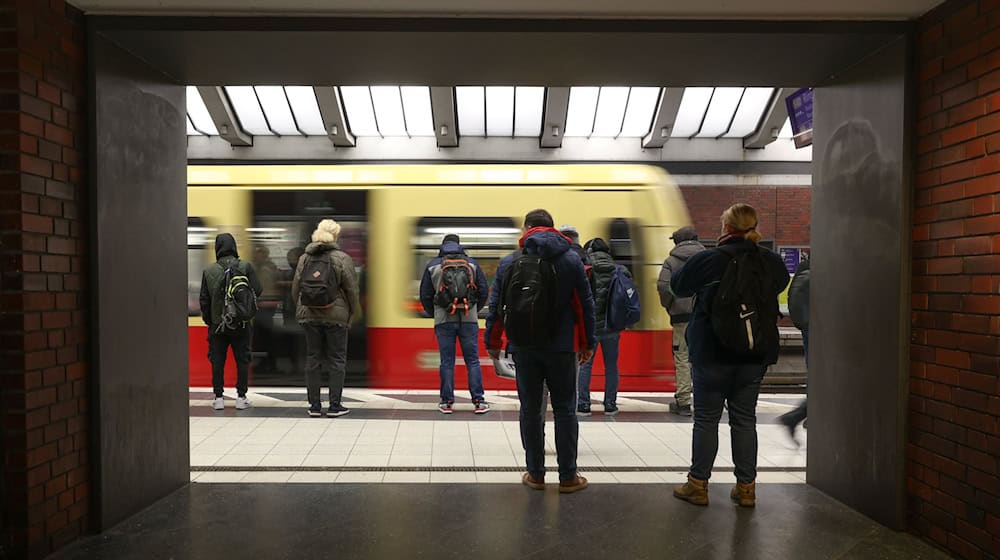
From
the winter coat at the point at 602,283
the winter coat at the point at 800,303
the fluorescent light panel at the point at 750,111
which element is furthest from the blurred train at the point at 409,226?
the fluorescent light panel at the point at 750,111

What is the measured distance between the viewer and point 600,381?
24.8ft

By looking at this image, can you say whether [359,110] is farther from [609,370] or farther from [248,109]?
[609,370]

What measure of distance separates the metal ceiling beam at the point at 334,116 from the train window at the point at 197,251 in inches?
126

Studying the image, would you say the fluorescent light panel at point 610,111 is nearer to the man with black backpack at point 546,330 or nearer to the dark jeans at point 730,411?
the man with black backpack at point 546,330

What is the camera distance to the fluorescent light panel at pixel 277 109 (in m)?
10.5

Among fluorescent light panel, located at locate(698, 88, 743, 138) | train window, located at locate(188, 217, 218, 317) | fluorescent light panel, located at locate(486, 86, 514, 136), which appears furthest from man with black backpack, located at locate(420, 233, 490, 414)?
fluorescent light panel, located at locate(698, 88, 743, 138)

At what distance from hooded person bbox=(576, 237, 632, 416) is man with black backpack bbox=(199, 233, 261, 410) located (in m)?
3.42

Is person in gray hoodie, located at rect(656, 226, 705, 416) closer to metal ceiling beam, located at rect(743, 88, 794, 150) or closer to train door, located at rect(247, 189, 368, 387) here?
train door, located at rect(247, 189, 368, 387)

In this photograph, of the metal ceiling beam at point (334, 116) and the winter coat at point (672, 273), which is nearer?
the winter coat at point (672, 273)

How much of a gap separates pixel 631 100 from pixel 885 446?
27.7ft

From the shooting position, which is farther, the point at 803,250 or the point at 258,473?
the point at 803,250

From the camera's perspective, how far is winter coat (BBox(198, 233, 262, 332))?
21.2ft

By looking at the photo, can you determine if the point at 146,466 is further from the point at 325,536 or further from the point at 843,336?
the point at 843,336

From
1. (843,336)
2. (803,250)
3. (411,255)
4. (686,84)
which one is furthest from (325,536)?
(803,250)
